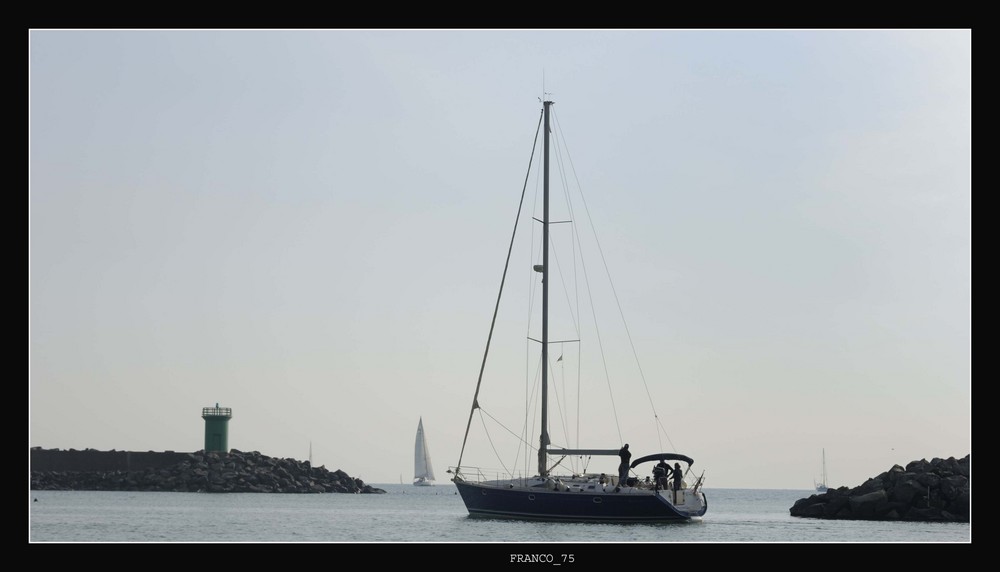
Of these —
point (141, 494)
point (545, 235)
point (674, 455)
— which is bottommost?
point (141, 494)

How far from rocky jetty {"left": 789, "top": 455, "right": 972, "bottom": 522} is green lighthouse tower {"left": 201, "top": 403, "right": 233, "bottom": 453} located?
150ft

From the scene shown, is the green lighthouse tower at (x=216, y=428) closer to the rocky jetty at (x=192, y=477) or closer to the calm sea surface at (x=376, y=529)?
the rocky jetty at (x=192, y=477)

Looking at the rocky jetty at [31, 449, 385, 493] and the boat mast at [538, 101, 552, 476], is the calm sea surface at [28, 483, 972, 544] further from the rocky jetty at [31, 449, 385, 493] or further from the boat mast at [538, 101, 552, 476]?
the rocky jetty at [31, 449, 385, 493]

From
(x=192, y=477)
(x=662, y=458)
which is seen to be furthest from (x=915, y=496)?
(x=192, y=477)

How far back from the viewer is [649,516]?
3981cm

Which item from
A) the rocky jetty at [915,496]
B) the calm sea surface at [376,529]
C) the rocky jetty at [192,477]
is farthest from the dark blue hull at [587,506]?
the rocky jetty at [192,477]

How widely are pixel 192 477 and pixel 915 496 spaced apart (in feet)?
159

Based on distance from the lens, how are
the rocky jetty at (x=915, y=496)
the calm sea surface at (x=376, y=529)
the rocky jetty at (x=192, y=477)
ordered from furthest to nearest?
the rocky jetty at (x=192, y=477) < the rocky jetty at (x=915, y=496) < the calm sea surface at (x=376, y=529)

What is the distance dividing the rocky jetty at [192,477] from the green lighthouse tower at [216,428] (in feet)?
2.71

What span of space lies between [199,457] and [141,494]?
6.67m

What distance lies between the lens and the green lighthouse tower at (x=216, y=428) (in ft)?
283

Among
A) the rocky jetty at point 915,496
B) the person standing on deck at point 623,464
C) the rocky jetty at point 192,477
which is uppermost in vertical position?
the person standing on deck at point 623,464
